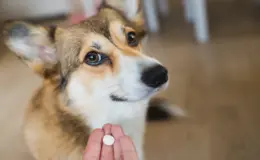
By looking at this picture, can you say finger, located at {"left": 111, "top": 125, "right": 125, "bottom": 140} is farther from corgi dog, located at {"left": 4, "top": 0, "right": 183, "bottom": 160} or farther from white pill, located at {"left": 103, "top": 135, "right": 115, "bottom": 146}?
corgi dog, located at {"left": 4, "top": 0, "right": 183, "bottom": 160}

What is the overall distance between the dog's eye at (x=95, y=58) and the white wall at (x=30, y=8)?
207cm

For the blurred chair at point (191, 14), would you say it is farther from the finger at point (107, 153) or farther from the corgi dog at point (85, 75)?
the finger at point (107, 153)

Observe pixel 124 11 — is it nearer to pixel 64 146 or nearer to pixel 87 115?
pixel 87 115

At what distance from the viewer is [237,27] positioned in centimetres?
265

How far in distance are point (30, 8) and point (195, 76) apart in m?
1.69

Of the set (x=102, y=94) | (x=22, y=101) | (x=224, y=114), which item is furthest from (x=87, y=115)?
(x=22, y=101)

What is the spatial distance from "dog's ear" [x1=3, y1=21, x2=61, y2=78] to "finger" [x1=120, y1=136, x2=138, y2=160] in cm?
43

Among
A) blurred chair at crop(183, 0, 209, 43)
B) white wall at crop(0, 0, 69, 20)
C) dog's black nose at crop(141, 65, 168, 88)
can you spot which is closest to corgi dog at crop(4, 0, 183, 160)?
dog's black nose at crop(141, 65, 168, 88)

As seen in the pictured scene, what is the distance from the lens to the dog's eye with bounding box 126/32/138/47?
1343 millimetres

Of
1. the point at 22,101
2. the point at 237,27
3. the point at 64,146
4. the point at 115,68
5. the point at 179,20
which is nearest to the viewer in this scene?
the point at 115,68

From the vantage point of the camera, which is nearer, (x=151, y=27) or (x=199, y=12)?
(x=199, y=12)

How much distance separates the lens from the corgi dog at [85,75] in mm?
1248

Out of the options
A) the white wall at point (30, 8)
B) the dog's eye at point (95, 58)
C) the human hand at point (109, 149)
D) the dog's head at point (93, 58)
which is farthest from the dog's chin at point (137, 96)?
the white wall at point (30, 8)

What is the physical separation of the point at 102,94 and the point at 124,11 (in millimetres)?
358
